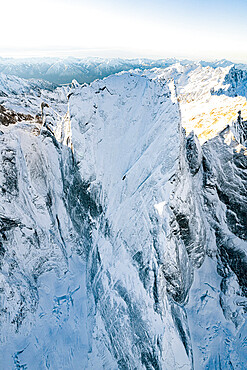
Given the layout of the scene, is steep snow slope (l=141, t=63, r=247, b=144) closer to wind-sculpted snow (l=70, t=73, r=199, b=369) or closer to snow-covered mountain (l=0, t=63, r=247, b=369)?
snow-covered mountain (l=0, t=63, r=247, b=369)

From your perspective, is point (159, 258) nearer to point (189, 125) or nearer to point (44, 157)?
point (44, 157)

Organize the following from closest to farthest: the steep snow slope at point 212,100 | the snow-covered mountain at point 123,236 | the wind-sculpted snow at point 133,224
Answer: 1. the wind-sculpted snow at point 133,224
2. the snow-covered mountain at point 123,236
3. the steep snow slope at point 212,100

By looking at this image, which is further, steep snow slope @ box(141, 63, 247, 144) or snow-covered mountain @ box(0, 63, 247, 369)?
steep snow slope @ box(141, 63, 247, 144)

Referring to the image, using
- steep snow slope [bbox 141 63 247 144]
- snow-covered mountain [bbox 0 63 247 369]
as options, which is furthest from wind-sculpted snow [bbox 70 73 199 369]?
steep snow slope [bbox 141 63 247 144]

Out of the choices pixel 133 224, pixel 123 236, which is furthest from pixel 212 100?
pixel 123 236

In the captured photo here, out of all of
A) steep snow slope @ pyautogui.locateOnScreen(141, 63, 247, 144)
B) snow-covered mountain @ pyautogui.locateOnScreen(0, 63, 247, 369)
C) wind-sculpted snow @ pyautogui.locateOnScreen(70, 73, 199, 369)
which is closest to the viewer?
wind-sculpted snow @ pyautogui.locateOnScreen(70, 73, 199, 369)

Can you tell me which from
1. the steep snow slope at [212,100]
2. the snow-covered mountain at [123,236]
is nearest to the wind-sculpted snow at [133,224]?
the snow-covered mountain at [123,236]

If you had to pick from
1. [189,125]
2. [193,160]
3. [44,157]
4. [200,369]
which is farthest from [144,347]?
[189,125]

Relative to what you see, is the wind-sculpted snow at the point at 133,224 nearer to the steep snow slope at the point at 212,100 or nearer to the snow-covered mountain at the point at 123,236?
the snow-covered mountain at the point at 123,236
